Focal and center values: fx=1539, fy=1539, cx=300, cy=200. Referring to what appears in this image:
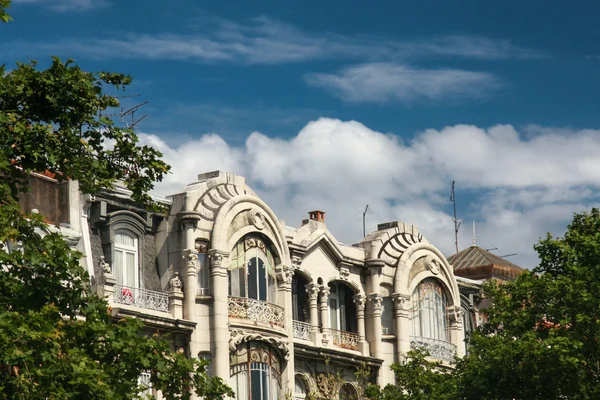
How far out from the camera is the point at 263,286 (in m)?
49.2

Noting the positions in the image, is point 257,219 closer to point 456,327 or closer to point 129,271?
point 129,271

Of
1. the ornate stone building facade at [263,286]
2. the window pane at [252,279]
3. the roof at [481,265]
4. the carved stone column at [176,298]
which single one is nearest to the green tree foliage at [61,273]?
the ornate stone building facade at [263,286]

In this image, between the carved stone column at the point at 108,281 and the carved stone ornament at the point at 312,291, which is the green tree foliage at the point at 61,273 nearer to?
the carved stone column at the point at 108,281

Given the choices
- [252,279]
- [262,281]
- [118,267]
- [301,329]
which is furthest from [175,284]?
[301,329]

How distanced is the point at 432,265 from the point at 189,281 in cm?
1357

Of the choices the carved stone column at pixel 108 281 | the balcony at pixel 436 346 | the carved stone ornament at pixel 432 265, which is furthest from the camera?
the carved stone ornament at pixel 432 265

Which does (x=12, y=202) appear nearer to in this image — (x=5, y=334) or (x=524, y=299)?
(x=5, y=334)

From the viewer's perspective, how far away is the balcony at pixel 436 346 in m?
56.0

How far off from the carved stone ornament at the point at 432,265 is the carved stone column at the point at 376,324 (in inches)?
128

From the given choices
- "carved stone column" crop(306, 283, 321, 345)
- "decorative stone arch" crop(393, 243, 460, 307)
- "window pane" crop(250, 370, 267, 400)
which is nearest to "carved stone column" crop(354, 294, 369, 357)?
"decorative stone arch" crop(393, 243, 460, 307)

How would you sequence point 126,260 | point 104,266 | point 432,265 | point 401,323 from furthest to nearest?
point 432,265 → point 401,323 → point 126,260 → point 104,266

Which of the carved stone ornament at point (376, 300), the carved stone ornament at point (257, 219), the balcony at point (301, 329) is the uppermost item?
the carved stone ornament at point (257, 219)

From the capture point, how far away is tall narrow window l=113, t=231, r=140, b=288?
45375 mm

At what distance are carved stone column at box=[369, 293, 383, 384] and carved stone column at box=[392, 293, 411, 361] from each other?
0.92 m
